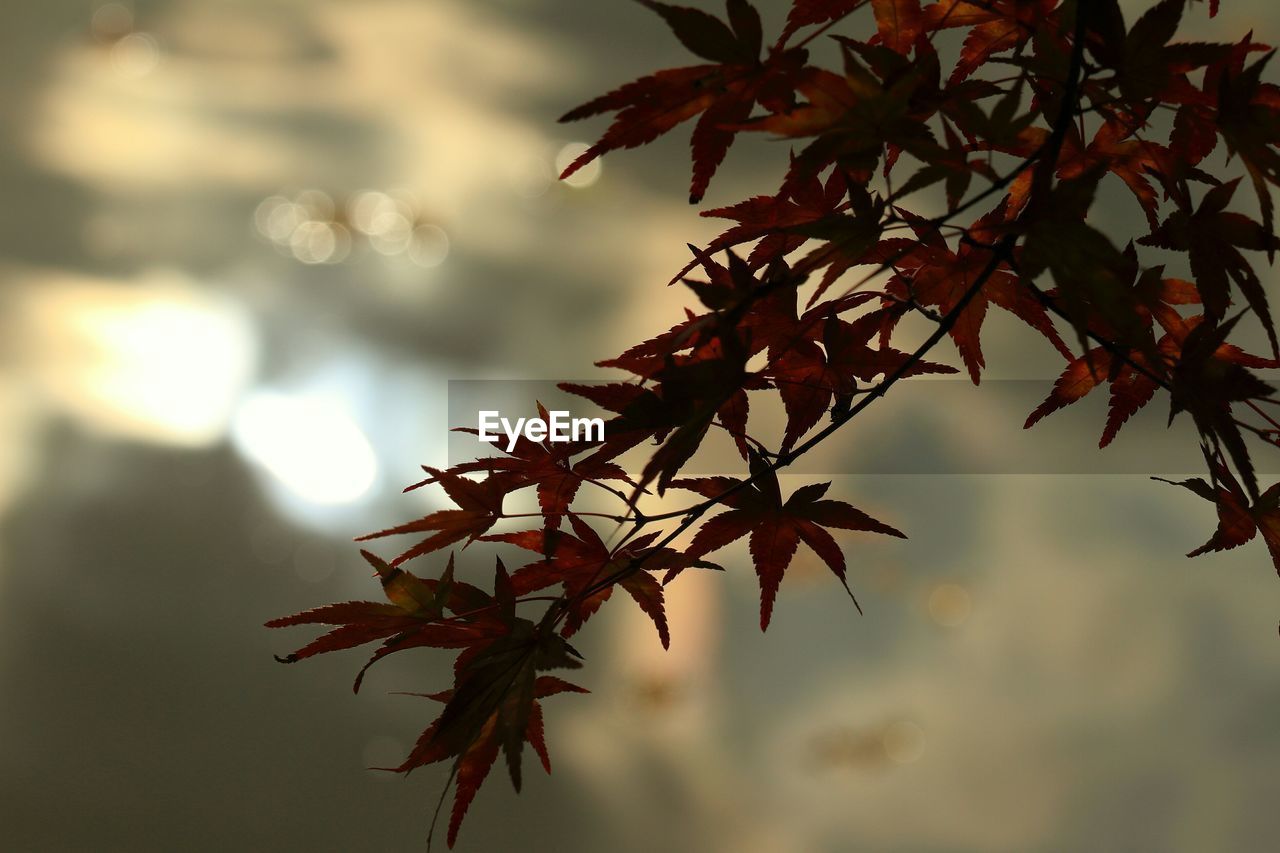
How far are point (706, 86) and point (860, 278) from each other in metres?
0.12

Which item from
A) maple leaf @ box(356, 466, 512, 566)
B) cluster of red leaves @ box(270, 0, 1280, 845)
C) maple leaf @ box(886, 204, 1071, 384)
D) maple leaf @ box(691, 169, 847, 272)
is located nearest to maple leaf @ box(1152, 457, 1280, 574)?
cluster of red leaves @ box(270, 0, 1280, 845)

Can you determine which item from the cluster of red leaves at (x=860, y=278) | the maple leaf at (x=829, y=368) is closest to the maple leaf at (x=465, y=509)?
the cluster of red leaves at (x=860, y=278)

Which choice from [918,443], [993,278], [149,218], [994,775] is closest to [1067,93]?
[993,278]

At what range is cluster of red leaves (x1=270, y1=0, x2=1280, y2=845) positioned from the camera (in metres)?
0.33

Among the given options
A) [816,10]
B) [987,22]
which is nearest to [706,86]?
[816,10]

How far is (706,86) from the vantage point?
379 millimetres

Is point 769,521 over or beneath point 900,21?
beneath

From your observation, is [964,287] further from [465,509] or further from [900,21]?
[465,509]

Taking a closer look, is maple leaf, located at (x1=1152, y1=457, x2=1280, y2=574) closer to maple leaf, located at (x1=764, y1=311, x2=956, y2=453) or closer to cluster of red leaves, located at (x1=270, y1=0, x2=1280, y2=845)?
cluster of red leaves, located at (x1=270, y1=0, x2=1280, y2=845)

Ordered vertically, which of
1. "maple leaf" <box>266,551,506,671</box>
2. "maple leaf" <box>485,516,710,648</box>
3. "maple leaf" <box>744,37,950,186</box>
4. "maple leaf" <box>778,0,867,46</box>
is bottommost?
"maple leaf" <box>266,551,506,671</box>

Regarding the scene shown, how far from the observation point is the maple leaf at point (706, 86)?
364mm

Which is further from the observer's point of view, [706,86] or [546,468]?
[546,468]

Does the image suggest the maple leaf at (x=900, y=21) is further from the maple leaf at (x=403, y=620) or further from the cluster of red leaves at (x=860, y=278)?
the maple leaf at (x=403, y=620)

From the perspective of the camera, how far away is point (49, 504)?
173cm
